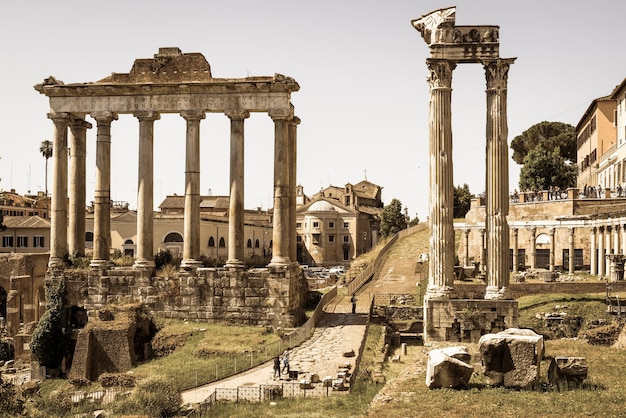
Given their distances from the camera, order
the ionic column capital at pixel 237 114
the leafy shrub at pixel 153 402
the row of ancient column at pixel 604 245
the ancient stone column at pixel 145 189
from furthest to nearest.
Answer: the row of ancient column at pixel 604 245
the ancient stone column at pixel 145 189
the ionic column capital at pixel 237 114
the leafy shrub at pixel 153 402

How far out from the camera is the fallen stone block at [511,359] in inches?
624

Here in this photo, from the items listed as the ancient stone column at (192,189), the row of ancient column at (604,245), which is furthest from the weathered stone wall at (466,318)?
the row of ancient column at (604,245)

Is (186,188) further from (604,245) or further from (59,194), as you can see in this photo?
(604,245)

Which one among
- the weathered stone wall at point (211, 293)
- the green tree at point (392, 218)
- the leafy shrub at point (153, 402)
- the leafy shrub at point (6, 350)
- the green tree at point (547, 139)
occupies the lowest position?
the leafy shrub at point (6, 350)

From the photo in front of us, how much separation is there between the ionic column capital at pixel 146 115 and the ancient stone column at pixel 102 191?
118cm

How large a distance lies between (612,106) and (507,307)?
1754 inches

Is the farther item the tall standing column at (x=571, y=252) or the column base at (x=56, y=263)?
the tall standing column at (x=571, y=252)

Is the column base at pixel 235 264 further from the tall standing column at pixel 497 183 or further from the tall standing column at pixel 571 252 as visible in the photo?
the tall standing column at pixel 571 252

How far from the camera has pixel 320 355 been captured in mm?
23000

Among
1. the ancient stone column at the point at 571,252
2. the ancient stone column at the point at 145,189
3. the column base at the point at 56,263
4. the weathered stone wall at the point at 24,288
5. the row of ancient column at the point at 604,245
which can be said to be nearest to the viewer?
the ancient stone column at the point at 145,189

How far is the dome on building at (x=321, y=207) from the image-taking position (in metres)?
83.7

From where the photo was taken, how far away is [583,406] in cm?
1423

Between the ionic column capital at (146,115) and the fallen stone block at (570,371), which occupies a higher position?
the ionic column capital at (146,115)

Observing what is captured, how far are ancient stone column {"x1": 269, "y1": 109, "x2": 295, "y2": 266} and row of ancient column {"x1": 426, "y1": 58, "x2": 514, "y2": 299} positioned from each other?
21.9 ft
